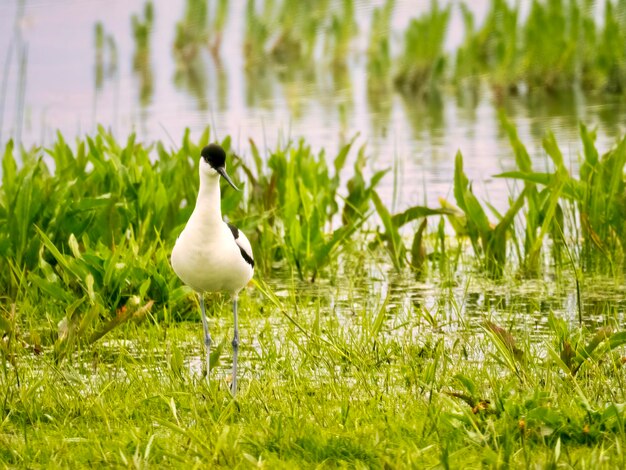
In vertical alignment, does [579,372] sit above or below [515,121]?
below

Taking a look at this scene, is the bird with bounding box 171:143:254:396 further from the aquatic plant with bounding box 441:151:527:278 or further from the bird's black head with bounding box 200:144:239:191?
the aquatic plant with bounding box 441:151:527:278

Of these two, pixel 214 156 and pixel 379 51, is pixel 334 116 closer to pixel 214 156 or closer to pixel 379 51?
pixel 379 51

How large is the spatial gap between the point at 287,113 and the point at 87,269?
31.1 ft

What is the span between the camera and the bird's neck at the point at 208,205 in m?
5.14

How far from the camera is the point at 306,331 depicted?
563cm

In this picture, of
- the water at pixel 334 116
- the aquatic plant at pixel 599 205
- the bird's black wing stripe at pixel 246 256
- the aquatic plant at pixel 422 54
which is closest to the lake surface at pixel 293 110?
the water at pixel 334 116

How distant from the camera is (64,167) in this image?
25.1ft

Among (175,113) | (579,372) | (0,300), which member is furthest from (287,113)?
(579,372)

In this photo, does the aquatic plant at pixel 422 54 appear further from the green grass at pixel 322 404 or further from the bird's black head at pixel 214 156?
the bird's black head at pixel 214 156

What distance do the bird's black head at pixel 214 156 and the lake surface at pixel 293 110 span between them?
3372 millimetres

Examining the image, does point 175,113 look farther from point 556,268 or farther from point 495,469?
point 495,469

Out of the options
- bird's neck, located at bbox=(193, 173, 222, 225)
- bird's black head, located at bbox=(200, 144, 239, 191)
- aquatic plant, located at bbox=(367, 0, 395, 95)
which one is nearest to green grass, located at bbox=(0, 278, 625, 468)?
bird's neck, located at bbox=(193, 173, 222, 225)

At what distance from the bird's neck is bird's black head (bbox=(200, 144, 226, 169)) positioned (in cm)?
7

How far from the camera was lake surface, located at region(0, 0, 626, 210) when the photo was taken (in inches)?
467
